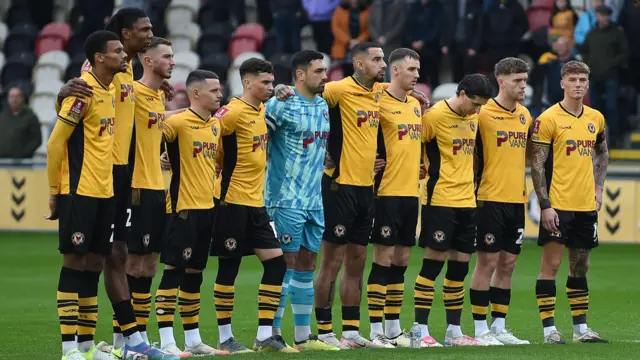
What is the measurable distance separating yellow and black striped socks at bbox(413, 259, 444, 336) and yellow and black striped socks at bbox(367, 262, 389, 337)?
0.31 metres

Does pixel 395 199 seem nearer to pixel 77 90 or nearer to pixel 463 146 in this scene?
pixel 463 146

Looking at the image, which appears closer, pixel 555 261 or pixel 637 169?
pixel 555 261

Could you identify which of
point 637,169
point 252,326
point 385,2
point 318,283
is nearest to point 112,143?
point 318,283

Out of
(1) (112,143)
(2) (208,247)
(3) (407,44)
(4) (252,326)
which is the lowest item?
(4) (252,326)

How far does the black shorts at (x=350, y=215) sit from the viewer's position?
11.4m

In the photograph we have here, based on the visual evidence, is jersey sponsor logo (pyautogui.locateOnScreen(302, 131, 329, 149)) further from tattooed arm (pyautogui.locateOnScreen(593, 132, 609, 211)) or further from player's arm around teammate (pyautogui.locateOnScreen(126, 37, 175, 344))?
tattooed arm (pyautogui.locateOnScreen(593, 132, 609, 211))

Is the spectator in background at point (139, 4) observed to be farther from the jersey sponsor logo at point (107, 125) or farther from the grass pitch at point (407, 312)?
the jersey sponsor logo at point (107, 125)

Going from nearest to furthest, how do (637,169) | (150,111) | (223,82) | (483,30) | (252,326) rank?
(150,111) → (252,326) → (637,169) → (483,30) → (223,82)

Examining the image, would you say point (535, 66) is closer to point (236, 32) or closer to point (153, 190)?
point (236, 32)

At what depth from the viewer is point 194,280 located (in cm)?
1086

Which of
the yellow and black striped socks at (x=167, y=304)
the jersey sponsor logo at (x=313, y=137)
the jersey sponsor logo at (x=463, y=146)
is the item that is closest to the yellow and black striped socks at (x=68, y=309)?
the yellow and black striped socks at (x=167, y=304)

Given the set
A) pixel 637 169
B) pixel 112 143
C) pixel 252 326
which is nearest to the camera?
pixel 112 143

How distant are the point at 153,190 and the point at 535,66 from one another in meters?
13.5

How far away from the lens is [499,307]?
39.5 feet
